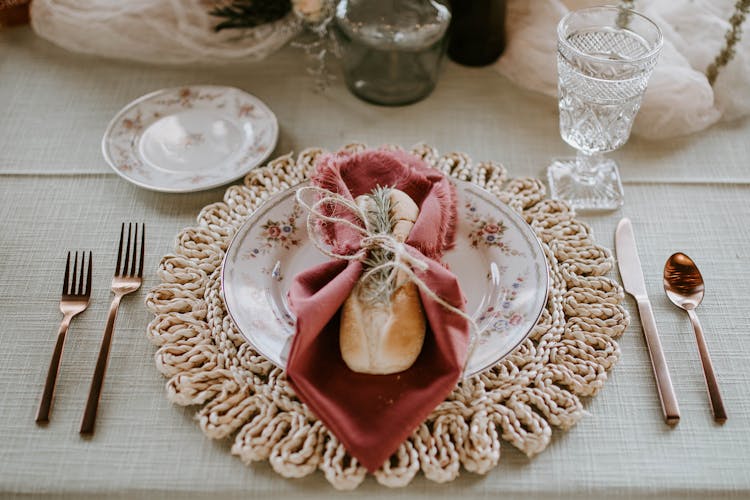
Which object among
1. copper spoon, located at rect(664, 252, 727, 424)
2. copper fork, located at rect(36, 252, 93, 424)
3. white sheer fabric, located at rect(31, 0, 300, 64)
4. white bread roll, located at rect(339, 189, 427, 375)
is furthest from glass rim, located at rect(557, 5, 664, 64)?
copper fork, located at rect(36, 252, 93, 424)

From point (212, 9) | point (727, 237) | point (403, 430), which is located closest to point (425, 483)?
point (403, 430)

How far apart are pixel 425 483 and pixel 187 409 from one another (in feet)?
0.95

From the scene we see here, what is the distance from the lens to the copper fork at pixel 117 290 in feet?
2.48

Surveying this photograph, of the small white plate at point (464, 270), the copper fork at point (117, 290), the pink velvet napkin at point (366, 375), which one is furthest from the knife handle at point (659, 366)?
the copper fork at point (117, 290)

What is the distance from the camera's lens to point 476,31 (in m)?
1.24

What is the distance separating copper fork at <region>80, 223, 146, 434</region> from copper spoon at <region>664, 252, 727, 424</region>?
724mm

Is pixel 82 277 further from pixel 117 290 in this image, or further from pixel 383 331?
pixel 383 331

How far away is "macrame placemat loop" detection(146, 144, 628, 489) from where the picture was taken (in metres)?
0.70

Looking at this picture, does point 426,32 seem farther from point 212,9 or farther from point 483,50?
point 212,9

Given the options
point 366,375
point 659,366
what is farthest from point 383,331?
point 659,366

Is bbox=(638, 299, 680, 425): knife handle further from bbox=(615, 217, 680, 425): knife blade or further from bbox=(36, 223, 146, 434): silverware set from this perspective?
bbox=(36, 223, 146, 434): silverware set

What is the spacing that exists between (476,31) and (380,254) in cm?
64

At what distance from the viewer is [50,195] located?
1.05 m

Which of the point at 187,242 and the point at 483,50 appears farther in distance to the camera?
the point at 483,50
